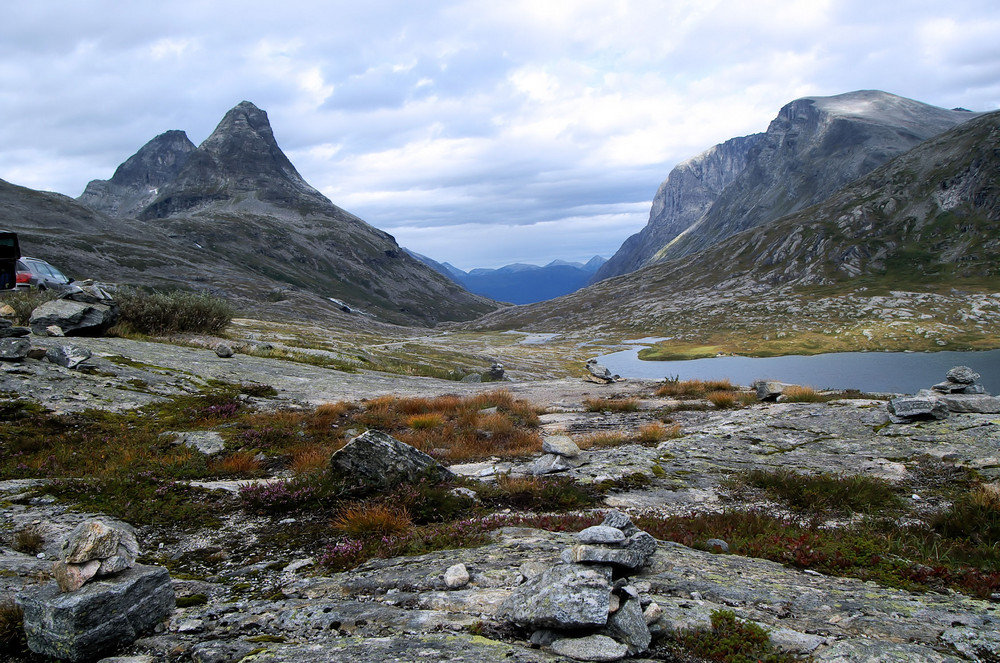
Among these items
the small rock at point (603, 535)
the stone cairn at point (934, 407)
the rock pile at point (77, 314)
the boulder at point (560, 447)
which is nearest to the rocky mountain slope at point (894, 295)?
the stone cairn at point (934, 407)

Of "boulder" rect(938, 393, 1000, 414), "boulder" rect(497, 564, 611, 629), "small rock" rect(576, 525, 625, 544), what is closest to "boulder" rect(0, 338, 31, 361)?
"boulder" rect(497, 564, 611, 629)

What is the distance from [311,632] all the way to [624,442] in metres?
11.0

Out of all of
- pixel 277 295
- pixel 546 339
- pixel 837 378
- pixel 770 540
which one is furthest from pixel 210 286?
pixel 770 540

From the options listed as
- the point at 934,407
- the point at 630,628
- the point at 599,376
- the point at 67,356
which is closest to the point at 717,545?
the point at 630,628

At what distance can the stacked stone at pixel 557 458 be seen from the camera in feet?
A: 38.4

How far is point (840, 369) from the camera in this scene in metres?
86.9

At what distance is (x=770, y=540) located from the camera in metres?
7.84

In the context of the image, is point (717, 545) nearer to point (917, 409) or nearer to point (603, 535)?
point (603, 535)

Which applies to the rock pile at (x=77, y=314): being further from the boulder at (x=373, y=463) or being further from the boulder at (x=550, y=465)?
the boulder at (x=550, y=465)

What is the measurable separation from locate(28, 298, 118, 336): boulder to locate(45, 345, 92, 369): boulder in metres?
5.76

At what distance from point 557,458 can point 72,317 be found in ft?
76.6

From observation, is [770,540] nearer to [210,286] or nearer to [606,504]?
[606,504]

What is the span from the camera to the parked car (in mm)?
31094

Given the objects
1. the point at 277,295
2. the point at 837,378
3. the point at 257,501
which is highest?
the point at 277,295
